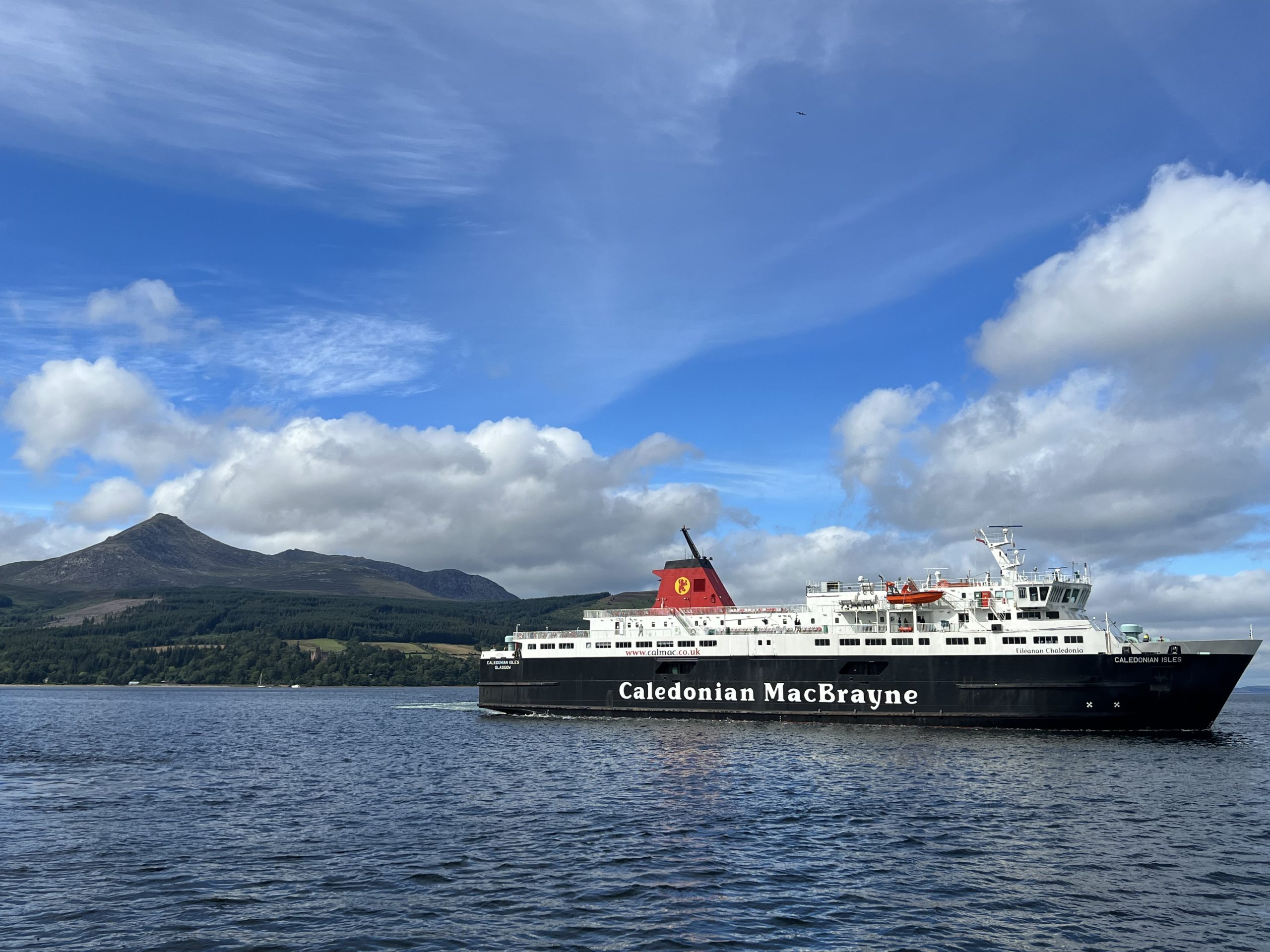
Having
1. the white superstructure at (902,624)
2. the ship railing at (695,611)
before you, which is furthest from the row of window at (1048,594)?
the ship railing at (695,611)

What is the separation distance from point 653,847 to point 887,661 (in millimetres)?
34685

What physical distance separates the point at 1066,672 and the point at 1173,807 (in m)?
21.1

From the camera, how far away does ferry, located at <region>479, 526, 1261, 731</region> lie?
50.7m

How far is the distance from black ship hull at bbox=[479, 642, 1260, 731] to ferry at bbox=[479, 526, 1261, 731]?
85mm

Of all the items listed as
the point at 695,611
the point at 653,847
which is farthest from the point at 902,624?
the point at 653,847

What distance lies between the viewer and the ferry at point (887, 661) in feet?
166

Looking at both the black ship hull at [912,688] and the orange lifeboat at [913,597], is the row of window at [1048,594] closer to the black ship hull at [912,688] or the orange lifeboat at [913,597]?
the black ship hull at [912,688]

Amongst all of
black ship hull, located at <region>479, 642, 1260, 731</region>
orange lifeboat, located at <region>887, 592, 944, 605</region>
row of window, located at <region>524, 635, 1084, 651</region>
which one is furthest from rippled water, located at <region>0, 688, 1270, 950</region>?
orange lifeboat, located at <region>887, 592, 944, 605</region>

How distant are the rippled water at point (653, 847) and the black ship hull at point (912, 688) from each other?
2394mm

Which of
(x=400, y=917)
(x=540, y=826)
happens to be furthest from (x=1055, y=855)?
(x=400, y=917)

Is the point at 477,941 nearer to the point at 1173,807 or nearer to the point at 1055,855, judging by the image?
the point at 1055,855

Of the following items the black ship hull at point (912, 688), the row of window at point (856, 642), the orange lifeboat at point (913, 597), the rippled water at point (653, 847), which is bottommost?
the rippled water at point (653, 847)

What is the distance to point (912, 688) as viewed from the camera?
55469mm

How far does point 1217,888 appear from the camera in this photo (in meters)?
21.5
